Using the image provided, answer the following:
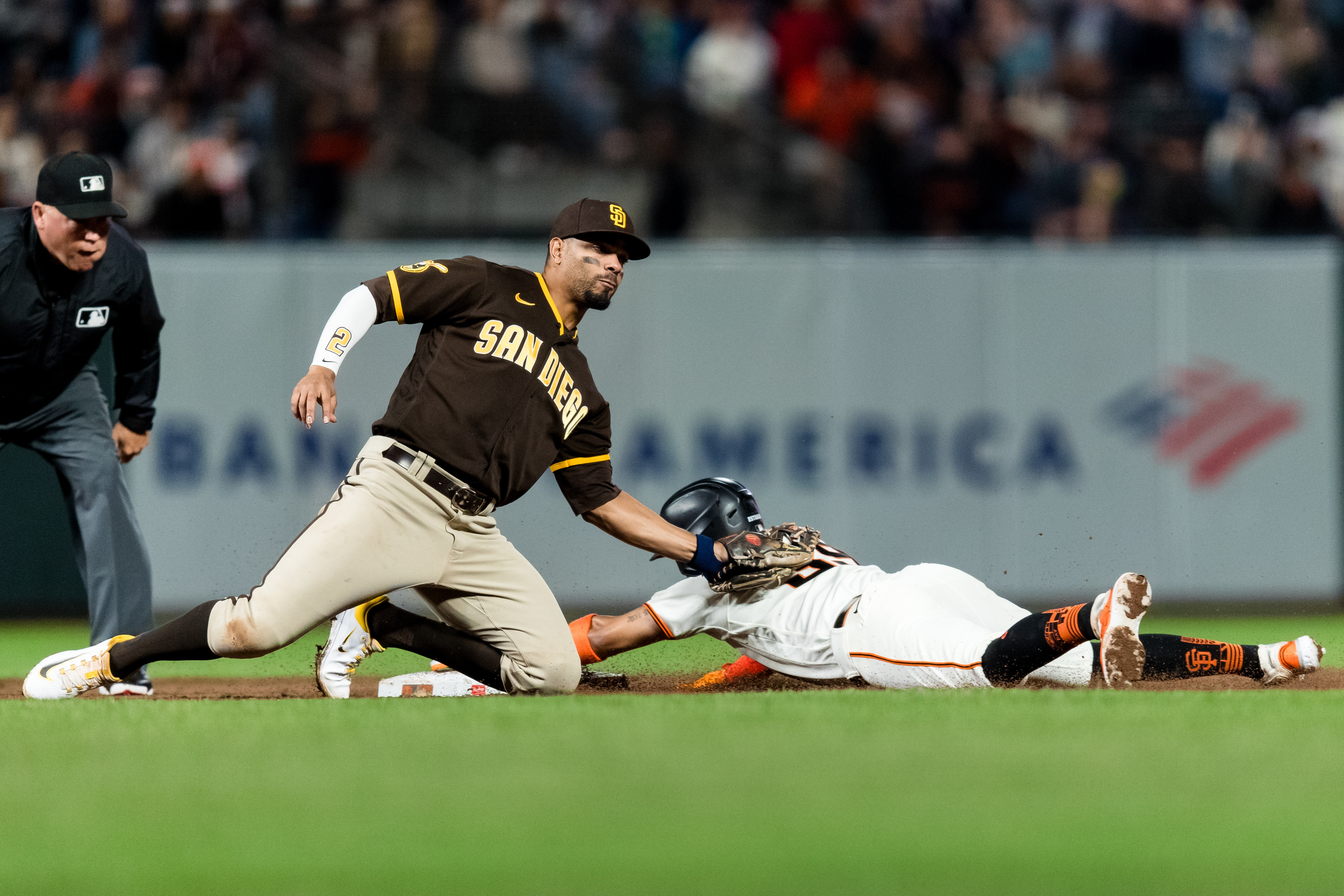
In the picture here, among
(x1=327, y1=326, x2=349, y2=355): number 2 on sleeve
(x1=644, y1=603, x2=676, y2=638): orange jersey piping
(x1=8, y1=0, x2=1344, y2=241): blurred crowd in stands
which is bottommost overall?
(x1=644, y1=603, x2=676, y2=638): orange jersey piping

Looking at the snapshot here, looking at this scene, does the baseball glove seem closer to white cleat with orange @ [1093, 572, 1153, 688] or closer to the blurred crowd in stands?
white cleat with orange @ [1093, 572, 1153, 688]

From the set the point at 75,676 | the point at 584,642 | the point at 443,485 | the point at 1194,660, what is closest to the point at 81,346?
the point at 75,676

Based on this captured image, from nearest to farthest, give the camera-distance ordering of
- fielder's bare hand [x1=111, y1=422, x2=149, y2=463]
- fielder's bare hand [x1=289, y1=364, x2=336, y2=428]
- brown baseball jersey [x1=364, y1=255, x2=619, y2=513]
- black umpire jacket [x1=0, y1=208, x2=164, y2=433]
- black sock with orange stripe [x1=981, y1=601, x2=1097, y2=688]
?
fielder's bare hand [x1=289, y1=364, x2=336, y2=428] < black sock with orange stripe [x1=981, y1=601, x2=1097, y2=688] < brown baseball jersey [x1=364, y1=255, x2=619, y2=513] < black umpire jacket [x1=0, y1=208, x2=164, y2=433] < fielder's bare hand [x1=111, y1=422, x2=149, y2=463]

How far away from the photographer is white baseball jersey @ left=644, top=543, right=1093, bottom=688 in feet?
17.6

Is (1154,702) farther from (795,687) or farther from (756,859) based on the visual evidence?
(756,859)

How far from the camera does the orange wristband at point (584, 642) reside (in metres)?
6.04

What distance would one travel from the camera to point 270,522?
10258 millimetres

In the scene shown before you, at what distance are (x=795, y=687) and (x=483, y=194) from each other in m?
6.77

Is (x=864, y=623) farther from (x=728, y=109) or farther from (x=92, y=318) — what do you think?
(x=728, y=109)

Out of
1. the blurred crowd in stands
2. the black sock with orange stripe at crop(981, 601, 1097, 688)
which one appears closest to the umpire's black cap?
the black sock with orange stripe at crop(981, 601, 1097, 688)

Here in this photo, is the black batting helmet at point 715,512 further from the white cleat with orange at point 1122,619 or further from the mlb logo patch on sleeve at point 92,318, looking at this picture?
the mlb logo patch on sleeve at point 92,318

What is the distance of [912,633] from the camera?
5383mm

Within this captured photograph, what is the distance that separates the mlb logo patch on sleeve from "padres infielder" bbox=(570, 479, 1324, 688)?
7.40 feet

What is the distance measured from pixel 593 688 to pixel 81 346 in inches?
96.9
